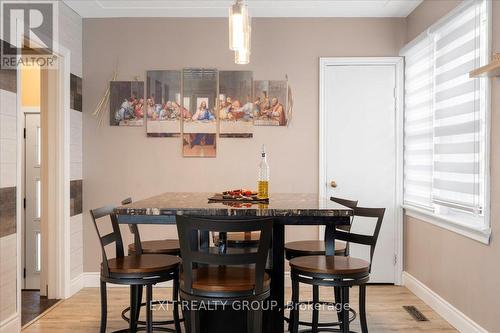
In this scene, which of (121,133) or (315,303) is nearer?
(315,303)

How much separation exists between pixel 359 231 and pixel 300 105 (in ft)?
4.56

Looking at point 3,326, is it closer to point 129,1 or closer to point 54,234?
point 54,234

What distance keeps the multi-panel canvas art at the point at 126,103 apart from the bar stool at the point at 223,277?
276 cm

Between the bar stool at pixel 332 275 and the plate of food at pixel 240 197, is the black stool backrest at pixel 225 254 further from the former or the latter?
the plate of food at pixel 240 197

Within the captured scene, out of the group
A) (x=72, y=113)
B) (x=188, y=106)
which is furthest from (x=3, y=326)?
(x=188, y=106)

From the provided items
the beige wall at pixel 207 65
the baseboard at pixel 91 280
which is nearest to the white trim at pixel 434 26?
the beige wall at pixel 207 65

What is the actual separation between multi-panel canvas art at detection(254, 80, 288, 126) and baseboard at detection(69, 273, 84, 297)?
7.41 feet

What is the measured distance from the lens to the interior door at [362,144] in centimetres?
471

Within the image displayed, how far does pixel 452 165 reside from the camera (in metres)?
3.49

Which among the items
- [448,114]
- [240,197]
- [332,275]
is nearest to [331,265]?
[332,275]

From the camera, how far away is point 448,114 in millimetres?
3582

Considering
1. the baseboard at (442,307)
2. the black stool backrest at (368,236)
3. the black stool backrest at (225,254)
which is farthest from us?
the baseboard at (442,307)

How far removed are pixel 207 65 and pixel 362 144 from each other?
172 centimetres

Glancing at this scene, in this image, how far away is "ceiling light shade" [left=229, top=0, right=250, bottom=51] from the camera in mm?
2646
